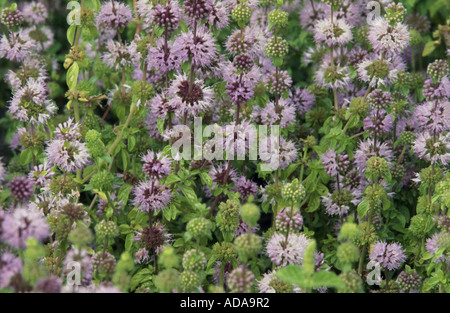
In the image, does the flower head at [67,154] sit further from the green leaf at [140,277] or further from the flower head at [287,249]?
the flower head at [287,249]

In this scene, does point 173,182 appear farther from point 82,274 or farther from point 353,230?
point 353,230

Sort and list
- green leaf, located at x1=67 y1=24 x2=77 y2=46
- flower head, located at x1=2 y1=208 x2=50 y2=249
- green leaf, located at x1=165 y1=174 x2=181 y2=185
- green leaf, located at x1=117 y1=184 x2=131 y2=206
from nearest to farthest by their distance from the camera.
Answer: flower head, located at x1=2 y1=208 x2=50 y2=249 → green leaf, located at x1=165 y1=174 x2=181 y2=185 → green leaf, located at x1=117 y1=184 x2=131 y2=206 → green leaf, located at x1=67 y1=24 x2=77 y2=46

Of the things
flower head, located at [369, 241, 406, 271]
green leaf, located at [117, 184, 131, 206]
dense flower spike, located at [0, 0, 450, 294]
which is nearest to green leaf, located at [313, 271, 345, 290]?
dense flower spike, located at [0, 0, 450, 294]

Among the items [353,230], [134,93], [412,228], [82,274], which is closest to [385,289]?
[412,228]

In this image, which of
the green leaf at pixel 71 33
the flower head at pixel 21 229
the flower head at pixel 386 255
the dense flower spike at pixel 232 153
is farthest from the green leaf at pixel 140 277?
the green leaf at pixel 71 33

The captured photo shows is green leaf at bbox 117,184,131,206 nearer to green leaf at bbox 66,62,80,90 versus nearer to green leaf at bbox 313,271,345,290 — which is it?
green leaf at bbox 66,62,80,90

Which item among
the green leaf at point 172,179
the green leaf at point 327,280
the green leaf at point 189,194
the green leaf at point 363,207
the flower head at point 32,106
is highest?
the flower head at point 32,106

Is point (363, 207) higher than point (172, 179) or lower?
lower

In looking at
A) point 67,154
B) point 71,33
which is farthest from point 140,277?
point 71,33

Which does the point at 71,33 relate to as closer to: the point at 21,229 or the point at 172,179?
the point at 172,179

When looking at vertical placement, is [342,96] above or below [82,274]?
above

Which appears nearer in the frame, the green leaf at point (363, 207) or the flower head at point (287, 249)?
the flower head at point (287, 249)
